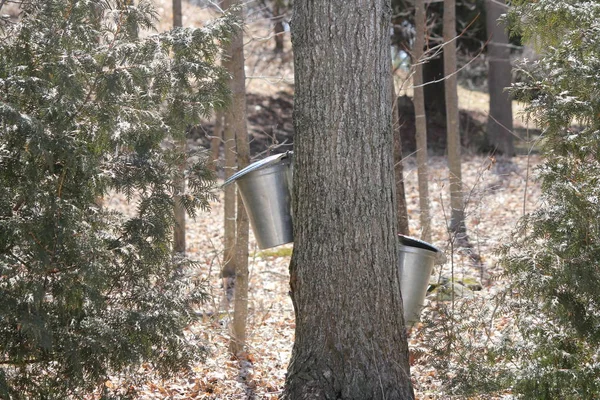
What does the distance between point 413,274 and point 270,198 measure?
3.95 feet

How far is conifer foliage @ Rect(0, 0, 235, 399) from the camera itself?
171 inches

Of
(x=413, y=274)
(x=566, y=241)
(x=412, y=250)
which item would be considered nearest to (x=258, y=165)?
(x=412, y=250)

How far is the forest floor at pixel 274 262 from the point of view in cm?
642

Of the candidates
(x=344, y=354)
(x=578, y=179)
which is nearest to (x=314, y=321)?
(x=344, y=354)

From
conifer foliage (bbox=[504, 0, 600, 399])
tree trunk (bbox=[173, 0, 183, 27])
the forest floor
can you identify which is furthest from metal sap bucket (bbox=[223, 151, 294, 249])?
tree trunk (bbox=[173, 0, 183, 27])

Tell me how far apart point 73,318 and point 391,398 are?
2181mm

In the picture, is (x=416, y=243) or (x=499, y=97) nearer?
(x=416, y=243)

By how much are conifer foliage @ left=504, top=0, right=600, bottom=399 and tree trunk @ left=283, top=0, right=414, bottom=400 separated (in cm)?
95

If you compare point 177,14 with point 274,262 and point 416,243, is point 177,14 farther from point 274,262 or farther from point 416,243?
point 416,243

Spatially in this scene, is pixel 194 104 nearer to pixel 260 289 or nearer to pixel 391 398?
pixel 391 398

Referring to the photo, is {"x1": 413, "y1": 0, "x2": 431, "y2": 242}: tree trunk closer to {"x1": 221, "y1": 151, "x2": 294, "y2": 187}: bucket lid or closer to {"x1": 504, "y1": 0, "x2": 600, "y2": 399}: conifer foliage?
{"x1": 504, "y1": 0, "x2": 600, "y2": 399}: conifer foliage

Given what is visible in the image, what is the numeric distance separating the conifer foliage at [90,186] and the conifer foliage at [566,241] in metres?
2.38

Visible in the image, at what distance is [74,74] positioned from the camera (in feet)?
14.9

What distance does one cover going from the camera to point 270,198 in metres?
4.98
